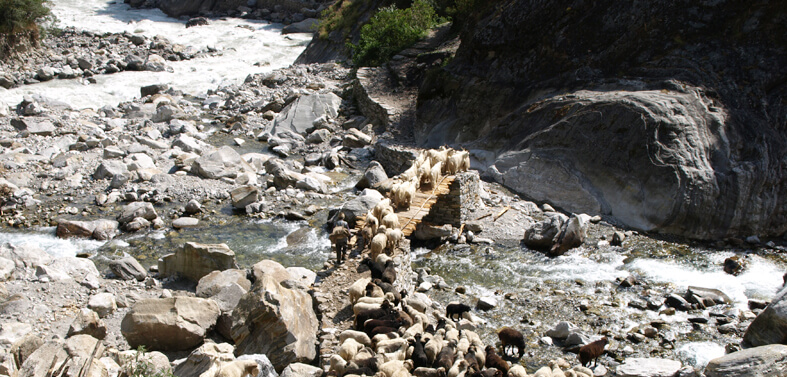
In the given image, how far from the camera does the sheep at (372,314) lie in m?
9.81

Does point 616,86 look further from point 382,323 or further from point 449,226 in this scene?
point 382,323

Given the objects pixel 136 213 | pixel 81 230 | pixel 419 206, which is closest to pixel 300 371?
pixel 419 206

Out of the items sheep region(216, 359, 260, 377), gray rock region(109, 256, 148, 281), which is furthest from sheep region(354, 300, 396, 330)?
gray rock region(109, 256, 148, 281)

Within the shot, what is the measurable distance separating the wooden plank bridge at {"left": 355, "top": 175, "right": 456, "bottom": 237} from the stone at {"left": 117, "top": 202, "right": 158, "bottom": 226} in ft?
20.6

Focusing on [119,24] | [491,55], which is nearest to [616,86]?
[491,55]

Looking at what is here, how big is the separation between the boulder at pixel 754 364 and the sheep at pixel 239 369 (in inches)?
284

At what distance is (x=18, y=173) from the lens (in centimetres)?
1930

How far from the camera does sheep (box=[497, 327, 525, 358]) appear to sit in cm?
1077

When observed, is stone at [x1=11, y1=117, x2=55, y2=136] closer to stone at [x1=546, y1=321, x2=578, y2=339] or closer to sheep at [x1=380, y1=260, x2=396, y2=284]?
sheep at [x1=380, y1=260, x2=396, y2=284]

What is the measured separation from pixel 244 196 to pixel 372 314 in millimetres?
9825

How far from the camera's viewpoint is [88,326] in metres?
10.4

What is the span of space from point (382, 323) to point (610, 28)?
16.6m

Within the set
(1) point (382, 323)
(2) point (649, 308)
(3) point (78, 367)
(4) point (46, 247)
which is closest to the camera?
(3) point (78, 367)

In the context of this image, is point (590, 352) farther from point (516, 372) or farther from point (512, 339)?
point (516, 372)
